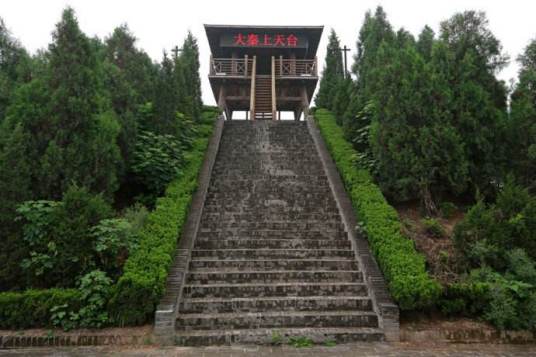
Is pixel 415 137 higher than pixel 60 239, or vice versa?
pixel 415 137

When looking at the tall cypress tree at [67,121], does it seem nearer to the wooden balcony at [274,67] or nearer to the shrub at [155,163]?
the shrub at [155,163]

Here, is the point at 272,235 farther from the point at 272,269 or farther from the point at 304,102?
the point at 304,102

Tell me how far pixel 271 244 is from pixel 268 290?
1.43 metres

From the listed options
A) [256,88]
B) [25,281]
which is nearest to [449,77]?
[25,281]

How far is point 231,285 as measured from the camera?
6.43 metres

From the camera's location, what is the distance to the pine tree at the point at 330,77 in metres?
18.9

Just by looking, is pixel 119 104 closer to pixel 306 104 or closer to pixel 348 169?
pixel 348 169

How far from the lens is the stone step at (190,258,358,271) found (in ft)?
22.9

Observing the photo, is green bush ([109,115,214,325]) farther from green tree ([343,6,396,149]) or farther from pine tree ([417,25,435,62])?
pine tree ([417,25,435,62])

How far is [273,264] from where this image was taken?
7.02m

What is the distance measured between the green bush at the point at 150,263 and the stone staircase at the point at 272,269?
1.83 feet

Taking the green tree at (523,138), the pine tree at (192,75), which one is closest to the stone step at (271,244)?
the green tree at (523,138)

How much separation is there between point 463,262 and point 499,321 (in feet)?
4.50

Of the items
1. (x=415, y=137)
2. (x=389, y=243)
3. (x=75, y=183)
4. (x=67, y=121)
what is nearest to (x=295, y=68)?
(x=415, y=137)
